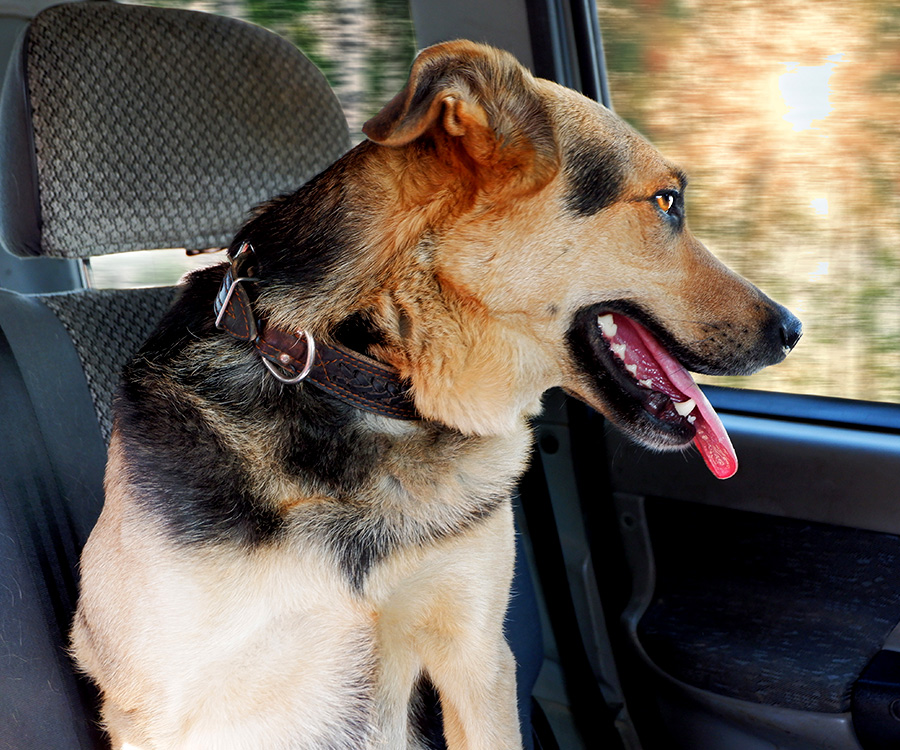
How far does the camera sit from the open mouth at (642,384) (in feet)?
5.38

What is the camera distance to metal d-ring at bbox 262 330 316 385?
4.95ft

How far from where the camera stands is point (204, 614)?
146 centimetres

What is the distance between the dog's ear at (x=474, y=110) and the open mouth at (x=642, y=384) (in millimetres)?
315

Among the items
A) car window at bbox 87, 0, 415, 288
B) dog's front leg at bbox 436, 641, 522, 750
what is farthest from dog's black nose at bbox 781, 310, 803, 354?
car window at bbox 87, 0, 415, 288

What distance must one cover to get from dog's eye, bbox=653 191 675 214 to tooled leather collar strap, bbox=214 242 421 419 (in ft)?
1.95

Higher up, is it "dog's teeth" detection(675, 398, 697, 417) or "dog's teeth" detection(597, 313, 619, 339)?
"dog's teeth" detection(597, 313, 619, 339)

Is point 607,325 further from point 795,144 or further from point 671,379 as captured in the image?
point 795,144

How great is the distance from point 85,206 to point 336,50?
847mm

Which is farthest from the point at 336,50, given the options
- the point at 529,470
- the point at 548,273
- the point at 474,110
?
the point at 529,470

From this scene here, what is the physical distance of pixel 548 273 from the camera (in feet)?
5.14

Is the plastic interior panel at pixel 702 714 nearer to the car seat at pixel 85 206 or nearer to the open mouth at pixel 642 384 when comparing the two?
the open mouth at pixel 642 384

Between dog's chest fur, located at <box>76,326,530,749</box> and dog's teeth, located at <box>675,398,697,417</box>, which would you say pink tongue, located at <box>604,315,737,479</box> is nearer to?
dog's teeth, located at <box>675,398,697,417</box>

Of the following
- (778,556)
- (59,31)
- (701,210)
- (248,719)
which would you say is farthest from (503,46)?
(248,719)

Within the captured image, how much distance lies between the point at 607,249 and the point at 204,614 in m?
0.94
